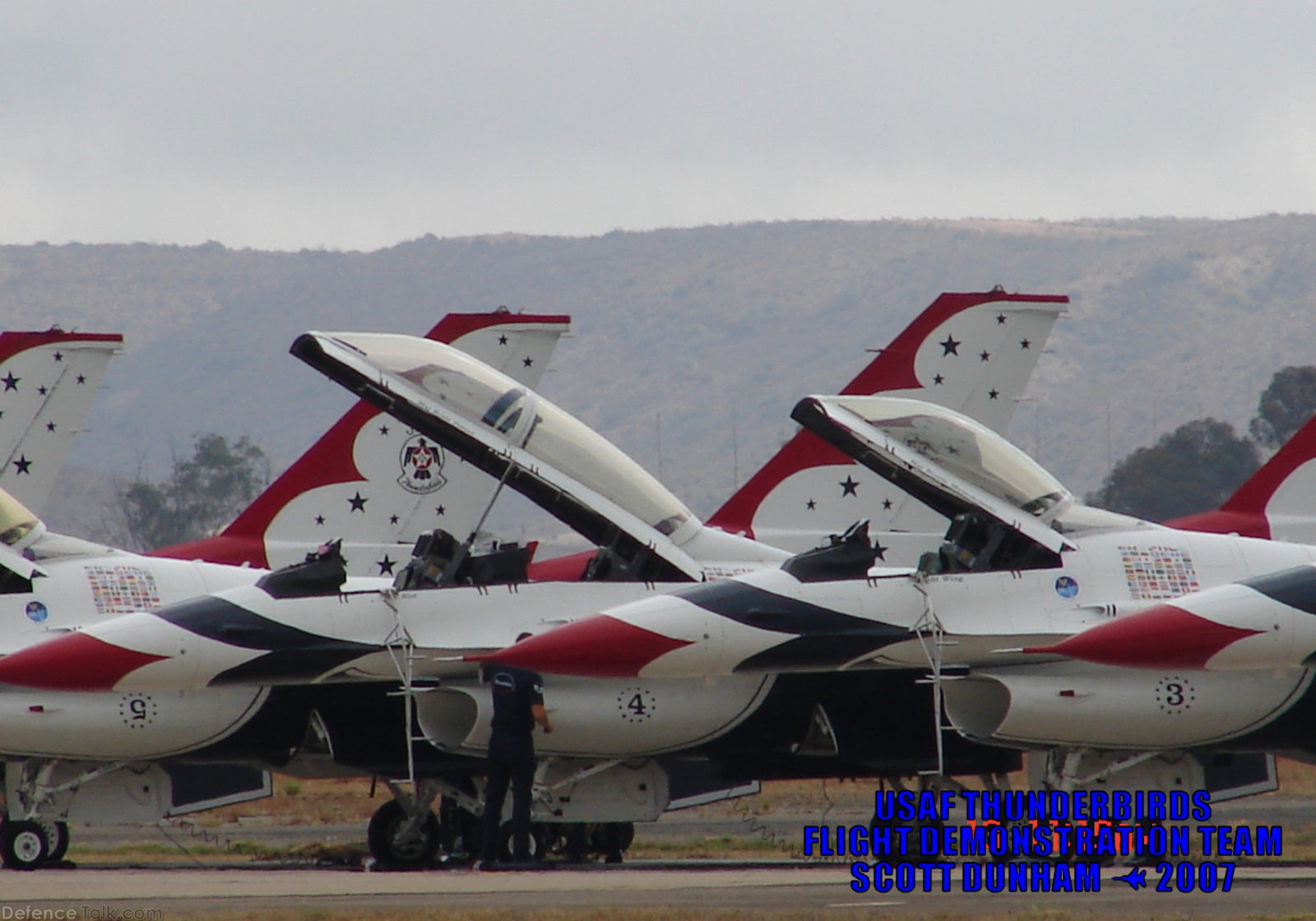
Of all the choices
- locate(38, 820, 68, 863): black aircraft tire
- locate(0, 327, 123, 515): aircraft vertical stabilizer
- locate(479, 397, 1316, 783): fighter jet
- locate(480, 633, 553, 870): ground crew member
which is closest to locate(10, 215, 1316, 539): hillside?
locate(0, 327, 123, 515): aircraft vertical stabilizer

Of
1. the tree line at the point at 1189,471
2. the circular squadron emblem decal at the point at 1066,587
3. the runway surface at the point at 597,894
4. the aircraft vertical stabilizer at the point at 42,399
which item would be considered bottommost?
the runway surface at the point at 597,894

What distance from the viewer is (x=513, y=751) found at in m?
16.5

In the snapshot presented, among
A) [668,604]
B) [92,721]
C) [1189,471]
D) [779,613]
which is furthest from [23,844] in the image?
[1189,471]

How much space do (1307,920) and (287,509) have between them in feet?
49.8

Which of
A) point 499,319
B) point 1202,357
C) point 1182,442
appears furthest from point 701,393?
point 499,319

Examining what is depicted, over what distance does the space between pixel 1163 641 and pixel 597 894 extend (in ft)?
14.9

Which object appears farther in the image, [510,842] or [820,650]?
[510,842]

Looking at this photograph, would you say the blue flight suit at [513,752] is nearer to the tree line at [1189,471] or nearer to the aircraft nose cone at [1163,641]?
the aircraft nose cone at [1163,641]

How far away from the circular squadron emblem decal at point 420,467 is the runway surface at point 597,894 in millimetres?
9199

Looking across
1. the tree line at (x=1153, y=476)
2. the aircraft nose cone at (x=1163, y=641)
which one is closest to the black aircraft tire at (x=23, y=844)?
the aircraft nose cone at (x=1163, y=641)

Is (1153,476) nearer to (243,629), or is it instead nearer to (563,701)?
(563,701)

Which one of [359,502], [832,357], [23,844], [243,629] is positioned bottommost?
[23,844]

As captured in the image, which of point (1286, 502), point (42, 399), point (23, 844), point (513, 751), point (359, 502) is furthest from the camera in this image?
point (42, 399)

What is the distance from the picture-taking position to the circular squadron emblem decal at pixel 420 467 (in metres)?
25.5
